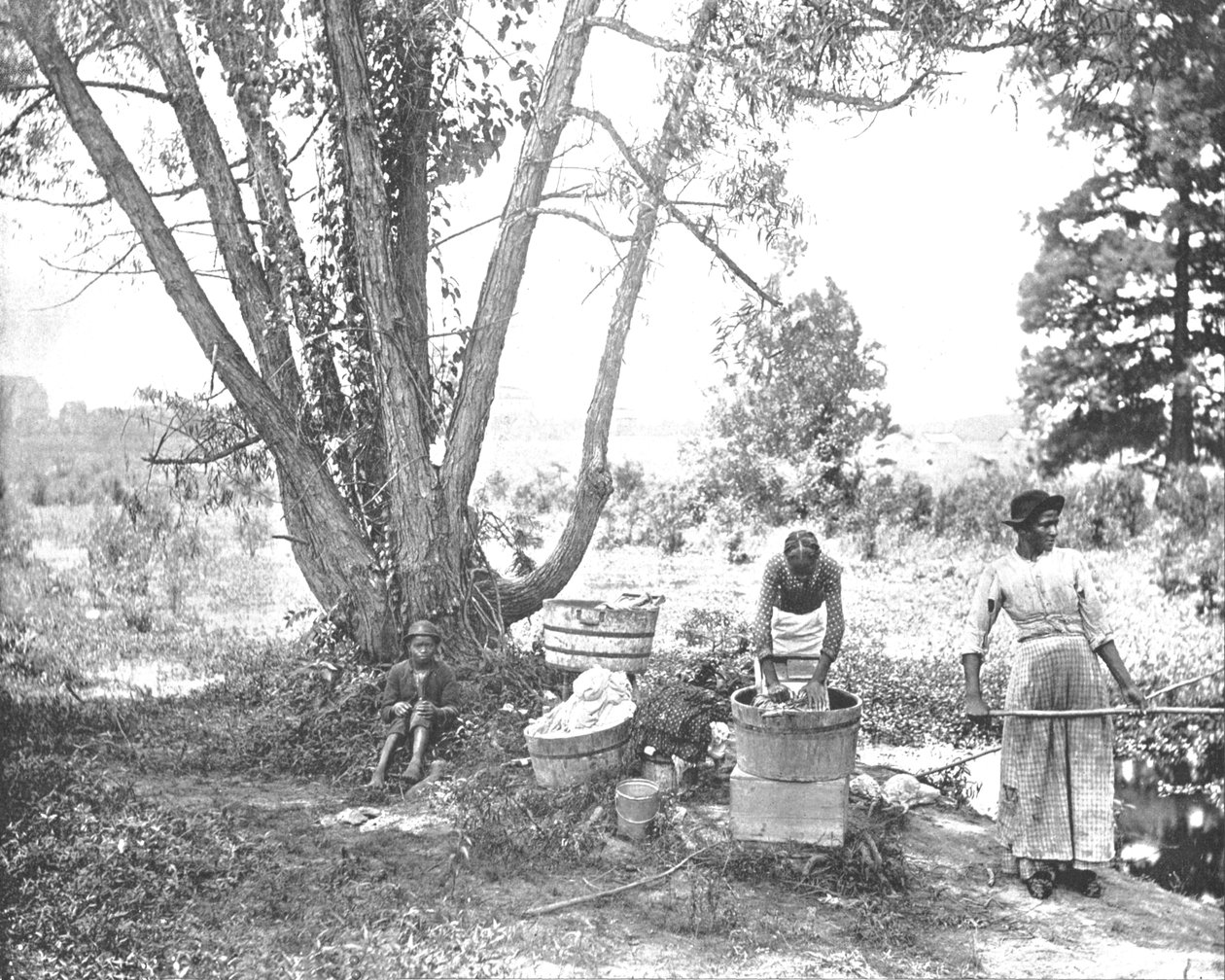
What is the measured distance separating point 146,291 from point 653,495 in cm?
417

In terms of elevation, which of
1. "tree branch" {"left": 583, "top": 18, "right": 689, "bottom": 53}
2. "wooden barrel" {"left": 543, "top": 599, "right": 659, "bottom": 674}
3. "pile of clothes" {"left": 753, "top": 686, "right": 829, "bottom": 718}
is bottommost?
"pile of clothes" {"left": 753, "top": 686, "right": 829, "bottom": 718}

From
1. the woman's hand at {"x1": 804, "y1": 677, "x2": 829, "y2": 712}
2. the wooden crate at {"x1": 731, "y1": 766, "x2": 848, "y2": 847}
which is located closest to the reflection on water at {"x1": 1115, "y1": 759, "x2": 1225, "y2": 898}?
the wooden crate at {"x1": 731, "y1": 766, "x2": 848, "y2": 847}

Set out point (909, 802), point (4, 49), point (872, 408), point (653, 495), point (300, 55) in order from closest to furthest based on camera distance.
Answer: point (909, 802) → point (4, 49) → point (300, 55) → point (872, 408) → point (653, 495)

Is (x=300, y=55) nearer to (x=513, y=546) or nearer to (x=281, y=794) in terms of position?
(x=513, y=546)

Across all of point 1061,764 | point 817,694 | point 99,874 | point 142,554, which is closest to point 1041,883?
point 1061,764

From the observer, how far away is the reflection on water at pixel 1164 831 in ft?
15.2

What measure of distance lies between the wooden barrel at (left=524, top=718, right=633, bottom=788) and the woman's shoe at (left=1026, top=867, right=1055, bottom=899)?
2.06m

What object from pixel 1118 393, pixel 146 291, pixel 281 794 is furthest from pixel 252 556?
pixel 1118 393

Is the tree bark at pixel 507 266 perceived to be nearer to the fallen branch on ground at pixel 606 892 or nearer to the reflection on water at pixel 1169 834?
the fallen branch on ground at pixel 606 892

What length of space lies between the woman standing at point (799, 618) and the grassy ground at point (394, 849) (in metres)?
0.78

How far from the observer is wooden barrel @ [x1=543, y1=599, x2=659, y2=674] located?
5.68 meters

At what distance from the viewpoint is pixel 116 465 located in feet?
22.5

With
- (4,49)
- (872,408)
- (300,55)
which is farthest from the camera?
(872,408)

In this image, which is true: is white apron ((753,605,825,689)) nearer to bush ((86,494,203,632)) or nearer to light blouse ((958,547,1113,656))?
light blouse ((958,547,1113,656))
